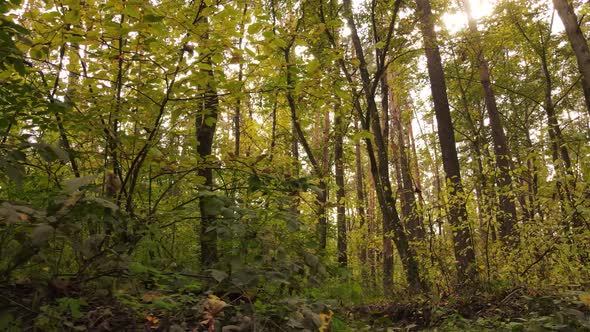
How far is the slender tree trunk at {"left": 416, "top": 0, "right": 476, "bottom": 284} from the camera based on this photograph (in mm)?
6406

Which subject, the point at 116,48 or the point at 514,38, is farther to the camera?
the point at 514,38

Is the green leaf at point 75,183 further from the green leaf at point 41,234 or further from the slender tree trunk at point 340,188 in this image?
the slender tree trunk at point 340,188

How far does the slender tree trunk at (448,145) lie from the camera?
6406 mm

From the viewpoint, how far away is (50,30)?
9.91 feet

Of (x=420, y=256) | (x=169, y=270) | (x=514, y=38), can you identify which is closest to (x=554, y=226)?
(x=420, y=256)

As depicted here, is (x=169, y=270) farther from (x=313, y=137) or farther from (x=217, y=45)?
(x=313, y=137)

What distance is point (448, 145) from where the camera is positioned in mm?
8820

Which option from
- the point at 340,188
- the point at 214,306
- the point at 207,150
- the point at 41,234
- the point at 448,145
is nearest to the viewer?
the point at 41,234

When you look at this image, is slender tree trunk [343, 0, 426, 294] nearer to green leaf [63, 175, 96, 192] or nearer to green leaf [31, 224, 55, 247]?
green leaf [63, 175, 96, 192]

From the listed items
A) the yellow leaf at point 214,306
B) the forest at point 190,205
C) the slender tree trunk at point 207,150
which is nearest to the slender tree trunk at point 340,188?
the forest at point 190,205

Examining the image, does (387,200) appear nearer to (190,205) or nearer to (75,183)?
(190,205)

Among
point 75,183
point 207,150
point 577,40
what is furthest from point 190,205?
point 577,40

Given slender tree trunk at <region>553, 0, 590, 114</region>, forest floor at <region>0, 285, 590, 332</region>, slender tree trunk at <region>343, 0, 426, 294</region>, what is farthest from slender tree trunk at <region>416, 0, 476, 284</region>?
forest floor at <region>0, 285, 590, 332</region>

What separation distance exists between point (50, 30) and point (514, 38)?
12.9 meters
